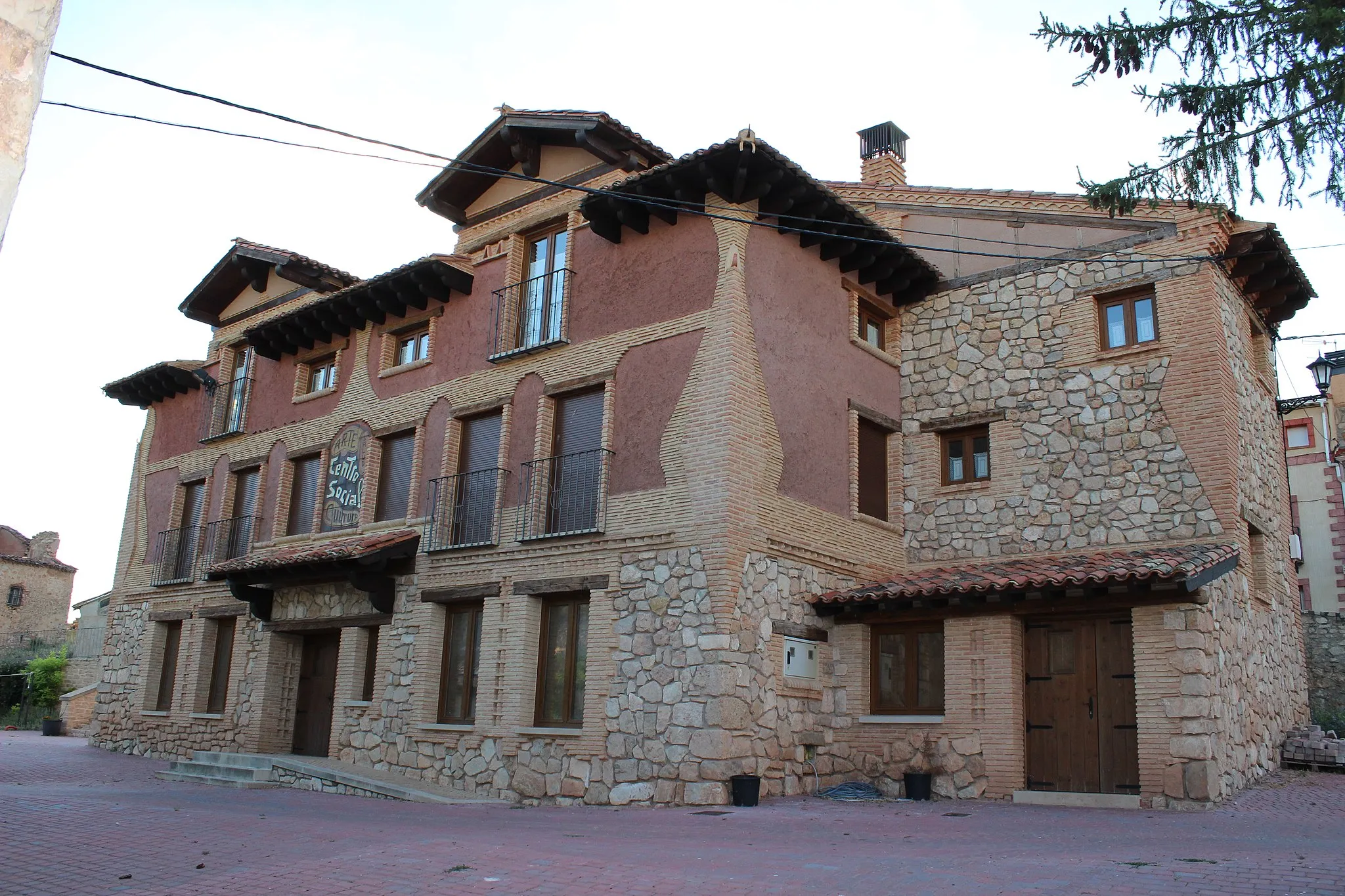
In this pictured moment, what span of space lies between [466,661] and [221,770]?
14.1 ft

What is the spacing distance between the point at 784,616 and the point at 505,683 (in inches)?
151

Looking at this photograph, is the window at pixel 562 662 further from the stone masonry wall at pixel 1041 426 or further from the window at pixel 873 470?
the stone masonry wall at pixel 1041 426

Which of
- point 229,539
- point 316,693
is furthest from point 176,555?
point 316,693

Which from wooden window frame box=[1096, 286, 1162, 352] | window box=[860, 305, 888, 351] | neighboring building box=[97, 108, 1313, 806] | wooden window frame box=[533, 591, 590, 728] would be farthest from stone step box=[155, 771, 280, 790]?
wooden window frame box=[1096, 286, 1162, 352]

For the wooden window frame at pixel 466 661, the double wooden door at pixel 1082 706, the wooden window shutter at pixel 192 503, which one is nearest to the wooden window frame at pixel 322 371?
the wooden window shutter at pixel 192 503

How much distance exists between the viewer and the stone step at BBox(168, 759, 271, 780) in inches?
618

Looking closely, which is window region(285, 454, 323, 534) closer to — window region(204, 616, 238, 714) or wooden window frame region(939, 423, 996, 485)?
window region(204, 616, 238, 714)

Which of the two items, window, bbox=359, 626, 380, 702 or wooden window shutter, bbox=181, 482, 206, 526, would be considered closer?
window, bbox=359, 626, 380, 702

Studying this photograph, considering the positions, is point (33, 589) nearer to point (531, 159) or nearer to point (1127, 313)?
point (531, 159)

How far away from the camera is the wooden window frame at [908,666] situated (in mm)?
14383

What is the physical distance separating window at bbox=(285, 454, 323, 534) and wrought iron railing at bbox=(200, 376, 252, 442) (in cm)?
215

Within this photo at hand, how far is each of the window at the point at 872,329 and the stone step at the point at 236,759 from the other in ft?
35.1

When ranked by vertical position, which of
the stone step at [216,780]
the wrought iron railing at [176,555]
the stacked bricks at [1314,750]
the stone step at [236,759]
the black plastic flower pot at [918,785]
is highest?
the wrought iron railing at [176,555]

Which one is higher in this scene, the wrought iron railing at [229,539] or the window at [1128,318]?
the window at [1128,318]
